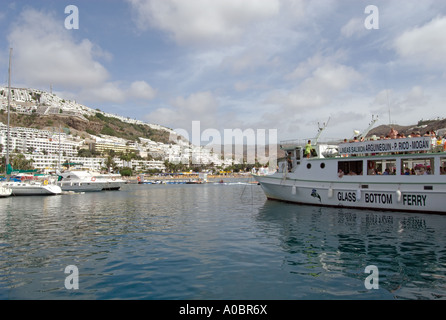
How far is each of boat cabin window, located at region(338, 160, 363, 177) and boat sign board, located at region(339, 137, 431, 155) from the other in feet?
2.95

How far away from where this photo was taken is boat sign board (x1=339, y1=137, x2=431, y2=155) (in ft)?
75.1

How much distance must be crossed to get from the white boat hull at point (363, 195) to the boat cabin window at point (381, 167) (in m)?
1.28

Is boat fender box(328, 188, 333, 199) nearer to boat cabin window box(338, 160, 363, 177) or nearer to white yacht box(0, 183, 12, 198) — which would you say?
boat cabin window box(338, 160, 363, 177)

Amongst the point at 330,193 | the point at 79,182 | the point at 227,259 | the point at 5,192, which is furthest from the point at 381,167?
the point at 79,182

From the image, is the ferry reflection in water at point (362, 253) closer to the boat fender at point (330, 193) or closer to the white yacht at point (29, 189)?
the boat fender at point (330, 193)

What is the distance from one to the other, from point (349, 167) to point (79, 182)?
54.9m

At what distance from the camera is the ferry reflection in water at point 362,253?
8.55 m

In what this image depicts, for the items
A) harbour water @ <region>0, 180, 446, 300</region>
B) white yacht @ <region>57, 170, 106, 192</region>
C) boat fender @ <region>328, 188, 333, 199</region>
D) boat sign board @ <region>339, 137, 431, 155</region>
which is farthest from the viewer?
white yacht @ <region>57, 170, 106, 192</region>

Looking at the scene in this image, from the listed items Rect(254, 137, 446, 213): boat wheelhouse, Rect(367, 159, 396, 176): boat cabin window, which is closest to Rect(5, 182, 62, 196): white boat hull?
Rect(254, 137, 446, 213): boat wheelhouse

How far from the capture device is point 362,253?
12.2m

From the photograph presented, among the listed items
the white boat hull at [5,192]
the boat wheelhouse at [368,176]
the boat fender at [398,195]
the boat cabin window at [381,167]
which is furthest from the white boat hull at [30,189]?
the boat fender at [398,195]

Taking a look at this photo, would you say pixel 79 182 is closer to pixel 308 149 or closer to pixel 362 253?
pixel 308 149
